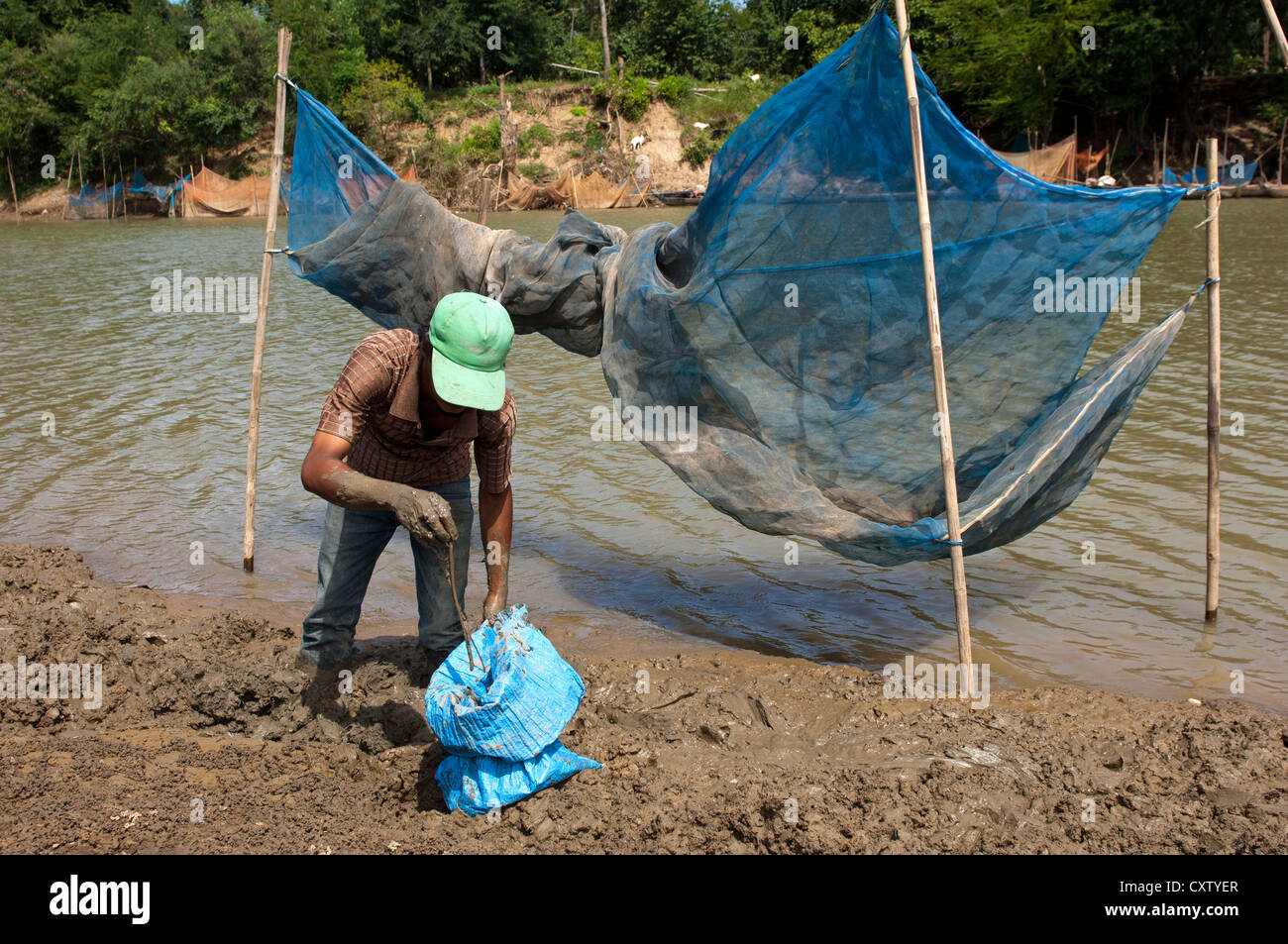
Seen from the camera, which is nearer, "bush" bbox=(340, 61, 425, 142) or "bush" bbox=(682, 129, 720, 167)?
"bush" bbox=(682, 129, 720, 167)

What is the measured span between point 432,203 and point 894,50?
226 centimetres

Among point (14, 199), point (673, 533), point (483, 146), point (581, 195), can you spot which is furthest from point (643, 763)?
point (14, 199)

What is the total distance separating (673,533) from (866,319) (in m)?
2.17

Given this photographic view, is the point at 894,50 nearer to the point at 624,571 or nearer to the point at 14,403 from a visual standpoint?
the point at 624,571

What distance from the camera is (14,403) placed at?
784 cm

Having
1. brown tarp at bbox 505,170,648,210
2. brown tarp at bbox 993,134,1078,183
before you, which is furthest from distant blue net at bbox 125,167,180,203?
brown tarp at bbox 993,134,1078,183

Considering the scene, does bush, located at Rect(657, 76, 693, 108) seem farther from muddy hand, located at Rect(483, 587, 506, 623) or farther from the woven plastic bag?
the woven plastic bag

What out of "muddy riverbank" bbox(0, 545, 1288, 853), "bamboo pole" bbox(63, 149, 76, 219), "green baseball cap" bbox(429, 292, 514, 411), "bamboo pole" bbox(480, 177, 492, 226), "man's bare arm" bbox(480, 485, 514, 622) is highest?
"bamboo pole" bbox(63, 149, 76, 219)

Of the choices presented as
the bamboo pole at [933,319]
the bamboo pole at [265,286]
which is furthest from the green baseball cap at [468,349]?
the bamboo pole at [265,286]

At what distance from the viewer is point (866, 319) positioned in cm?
376

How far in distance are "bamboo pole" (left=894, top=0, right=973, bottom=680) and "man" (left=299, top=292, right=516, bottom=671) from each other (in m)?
1.51

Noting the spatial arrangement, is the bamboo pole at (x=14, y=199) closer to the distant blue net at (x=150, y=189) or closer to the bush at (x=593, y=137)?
the distant blue net at (x=150, y=189)

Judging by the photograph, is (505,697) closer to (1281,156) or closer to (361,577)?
(361,577)

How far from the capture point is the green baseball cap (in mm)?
2596
